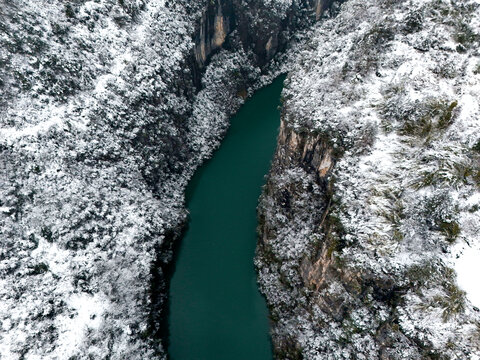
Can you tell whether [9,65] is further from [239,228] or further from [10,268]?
[239,228]

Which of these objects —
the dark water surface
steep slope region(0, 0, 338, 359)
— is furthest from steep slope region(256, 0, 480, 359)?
steep slope region(0, 0, 338, 359)

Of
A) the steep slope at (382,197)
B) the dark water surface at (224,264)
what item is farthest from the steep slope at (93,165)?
the steep slope at (382,197)

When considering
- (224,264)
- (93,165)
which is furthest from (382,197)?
(93,165)

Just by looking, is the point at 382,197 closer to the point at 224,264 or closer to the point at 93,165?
the point at 224,264

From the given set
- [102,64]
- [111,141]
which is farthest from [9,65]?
[111,141]

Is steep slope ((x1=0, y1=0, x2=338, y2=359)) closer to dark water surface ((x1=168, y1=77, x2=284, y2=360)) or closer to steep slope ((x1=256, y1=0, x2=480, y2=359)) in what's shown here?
dark water surface ((x1=168, y1=77, x2=284, y2=360))

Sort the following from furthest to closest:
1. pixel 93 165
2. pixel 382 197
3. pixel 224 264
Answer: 1. pixel 224 264
2. pixel 93 165
3. pixel 382 197

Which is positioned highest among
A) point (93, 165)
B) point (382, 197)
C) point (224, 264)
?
point (382, 197)
